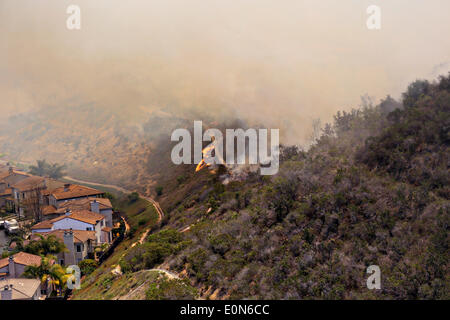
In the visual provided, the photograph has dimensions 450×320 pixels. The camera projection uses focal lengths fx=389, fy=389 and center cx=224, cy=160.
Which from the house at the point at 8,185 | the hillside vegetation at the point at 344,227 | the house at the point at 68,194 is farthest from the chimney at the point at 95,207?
the hillside vegetation at the point at 344,227

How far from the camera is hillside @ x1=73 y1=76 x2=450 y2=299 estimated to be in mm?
14180

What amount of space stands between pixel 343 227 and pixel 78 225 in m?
26.7

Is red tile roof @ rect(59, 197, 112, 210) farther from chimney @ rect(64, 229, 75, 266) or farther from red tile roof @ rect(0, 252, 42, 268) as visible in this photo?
red tile roof @ rect(0, 252, 42, 268)

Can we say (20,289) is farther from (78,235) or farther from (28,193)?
(28,193)

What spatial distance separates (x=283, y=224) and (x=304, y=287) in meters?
4.95

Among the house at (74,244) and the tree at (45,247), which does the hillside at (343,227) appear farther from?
the house at (74,244)

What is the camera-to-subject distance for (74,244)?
104ft

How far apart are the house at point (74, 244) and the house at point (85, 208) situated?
542cm

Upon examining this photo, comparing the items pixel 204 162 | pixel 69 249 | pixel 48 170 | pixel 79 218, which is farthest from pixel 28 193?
pixel 204 162

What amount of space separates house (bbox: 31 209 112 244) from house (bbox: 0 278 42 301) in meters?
10.3

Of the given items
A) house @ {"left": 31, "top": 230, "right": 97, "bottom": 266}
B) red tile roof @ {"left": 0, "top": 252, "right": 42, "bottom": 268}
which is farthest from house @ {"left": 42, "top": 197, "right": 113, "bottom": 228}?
red tile roof @ {"left": 0, "top": 252, "right": 42, "bottom": 268}

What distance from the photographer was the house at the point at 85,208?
40156 millimetres
